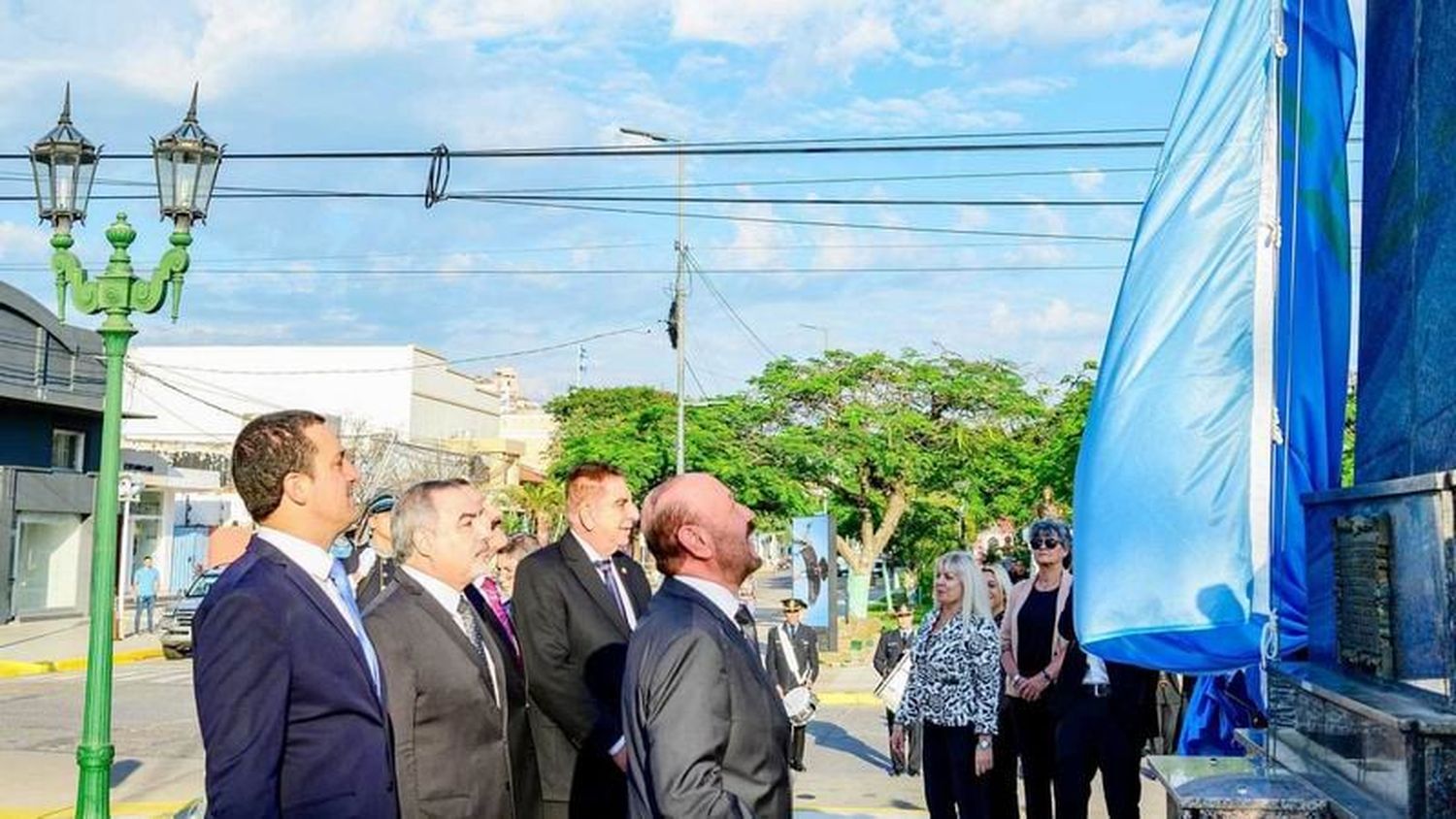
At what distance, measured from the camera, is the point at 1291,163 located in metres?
5.27

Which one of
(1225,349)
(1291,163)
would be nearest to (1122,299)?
(1225,349)

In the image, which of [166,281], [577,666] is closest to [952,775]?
[577,666]

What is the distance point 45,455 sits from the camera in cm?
3030

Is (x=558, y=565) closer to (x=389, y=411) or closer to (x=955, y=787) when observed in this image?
(x=955, y=787)

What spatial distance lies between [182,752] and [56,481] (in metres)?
19.6

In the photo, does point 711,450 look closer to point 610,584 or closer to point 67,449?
point 67,449

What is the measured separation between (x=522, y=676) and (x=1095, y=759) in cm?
357

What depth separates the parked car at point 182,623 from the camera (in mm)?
23438

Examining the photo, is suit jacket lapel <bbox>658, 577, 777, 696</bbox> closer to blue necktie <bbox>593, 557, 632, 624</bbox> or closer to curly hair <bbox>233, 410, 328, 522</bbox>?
curly hair <bbox>233, 410, 328, 522</bbox>

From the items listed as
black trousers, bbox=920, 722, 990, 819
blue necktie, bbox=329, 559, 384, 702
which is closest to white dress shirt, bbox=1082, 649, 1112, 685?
black trousers, bbox=920, 722, 990, 819

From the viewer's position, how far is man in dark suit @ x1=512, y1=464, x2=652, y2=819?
5168 mm

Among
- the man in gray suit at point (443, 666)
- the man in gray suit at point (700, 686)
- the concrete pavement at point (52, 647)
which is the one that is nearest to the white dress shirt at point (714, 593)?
the man in gray suit at point (700, 686)

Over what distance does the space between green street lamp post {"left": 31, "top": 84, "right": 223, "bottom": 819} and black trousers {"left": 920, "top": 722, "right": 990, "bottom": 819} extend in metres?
4.44

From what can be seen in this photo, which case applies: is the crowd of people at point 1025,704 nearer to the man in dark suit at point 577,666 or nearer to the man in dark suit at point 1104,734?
the man in dark suit at point 1104,734
